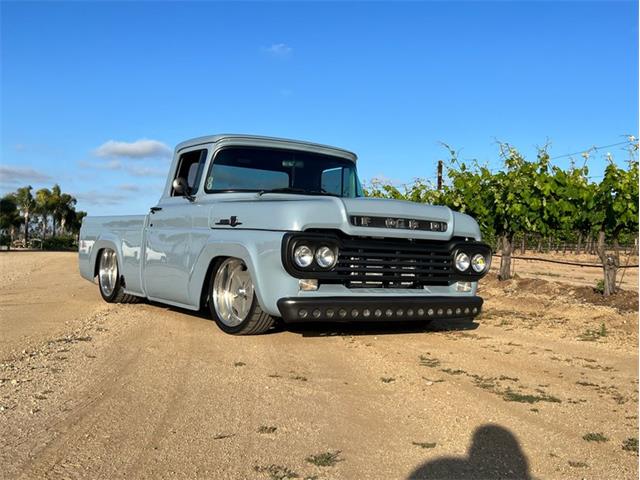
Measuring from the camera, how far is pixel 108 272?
30.1ft

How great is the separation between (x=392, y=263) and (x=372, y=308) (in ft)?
1.67

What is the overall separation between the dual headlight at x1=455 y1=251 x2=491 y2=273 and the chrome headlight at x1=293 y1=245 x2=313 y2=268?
1.74 m

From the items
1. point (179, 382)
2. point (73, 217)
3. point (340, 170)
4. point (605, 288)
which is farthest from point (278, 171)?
point (73, 217)

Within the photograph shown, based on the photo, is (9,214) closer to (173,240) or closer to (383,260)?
(173,240)

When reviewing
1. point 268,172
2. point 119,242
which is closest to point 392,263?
point 268,172

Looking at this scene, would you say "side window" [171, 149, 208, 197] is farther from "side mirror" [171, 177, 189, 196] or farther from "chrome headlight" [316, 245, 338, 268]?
"chrome headlight" [316, 245, 338, 268]

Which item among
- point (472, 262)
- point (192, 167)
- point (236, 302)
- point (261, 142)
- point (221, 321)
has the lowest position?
point (221, 321)

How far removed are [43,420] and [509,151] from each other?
555 inches

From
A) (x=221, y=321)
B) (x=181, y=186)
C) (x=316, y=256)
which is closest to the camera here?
(x=316, y=256)

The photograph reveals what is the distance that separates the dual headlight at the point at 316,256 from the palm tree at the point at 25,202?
76.6 meters

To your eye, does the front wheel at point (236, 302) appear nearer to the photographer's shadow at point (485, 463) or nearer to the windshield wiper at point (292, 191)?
the windshield wiper at point (292, 191)

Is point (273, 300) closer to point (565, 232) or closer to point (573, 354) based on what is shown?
point (573, 354)

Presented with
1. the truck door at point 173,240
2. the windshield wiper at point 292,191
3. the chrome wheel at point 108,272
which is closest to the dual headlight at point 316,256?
the windshield wiper at point 292,191

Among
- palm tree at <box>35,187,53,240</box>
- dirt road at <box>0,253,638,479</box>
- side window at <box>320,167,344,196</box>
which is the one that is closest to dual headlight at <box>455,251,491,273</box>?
dirt road at <box>0,253,638,479</box>
